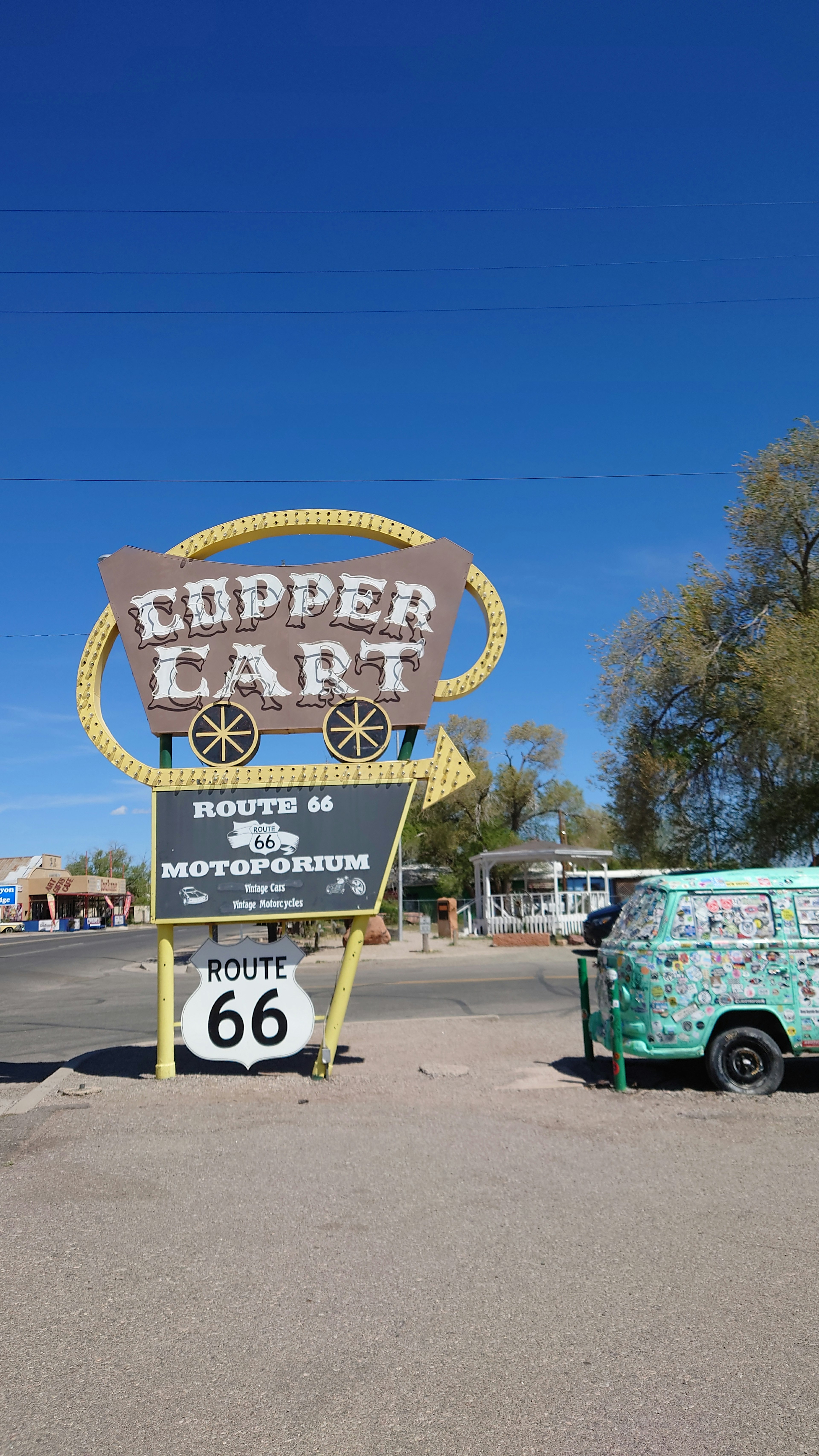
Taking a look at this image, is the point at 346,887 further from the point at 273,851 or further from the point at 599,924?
the point at 599,924

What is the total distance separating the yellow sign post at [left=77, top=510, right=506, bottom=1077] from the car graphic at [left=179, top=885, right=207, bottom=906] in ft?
1.09

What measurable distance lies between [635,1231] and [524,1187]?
3.25 ft

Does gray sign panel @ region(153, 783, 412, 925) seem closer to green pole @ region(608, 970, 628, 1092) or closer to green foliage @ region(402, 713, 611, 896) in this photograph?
green pole @ region(608, 970, 628, 1092)

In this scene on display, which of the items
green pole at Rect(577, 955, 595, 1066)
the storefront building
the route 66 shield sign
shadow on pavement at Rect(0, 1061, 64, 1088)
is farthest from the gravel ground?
the storefront building

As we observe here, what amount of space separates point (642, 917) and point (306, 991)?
34.3 ft

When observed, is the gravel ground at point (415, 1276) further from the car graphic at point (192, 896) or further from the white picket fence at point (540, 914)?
the white picket fence at point (540, 914)

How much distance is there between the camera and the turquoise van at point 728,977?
838 cm

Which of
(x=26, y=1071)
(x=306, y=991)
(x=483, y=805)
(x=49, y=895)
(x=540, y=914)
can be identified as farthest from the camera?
(x=49, y=895)

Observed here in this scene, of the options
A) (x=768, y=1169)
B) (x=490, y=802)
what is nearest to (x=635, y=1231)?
(x=768, y=1169)

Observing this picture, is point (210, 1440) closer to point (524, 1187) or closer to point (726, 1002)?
point (524, 1187)

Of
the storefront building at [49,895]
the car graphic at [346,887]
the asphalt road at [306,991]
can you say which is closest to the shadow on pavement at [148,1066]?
the asphalt road at [306,991]

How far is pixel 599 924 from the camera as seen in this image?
24.9 meters

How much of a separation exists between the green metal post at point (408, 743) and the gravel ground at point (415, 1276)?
3.37 meters

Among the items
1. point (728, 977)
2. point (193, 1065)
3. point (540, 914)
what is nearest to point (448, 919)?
point (540, 914)
